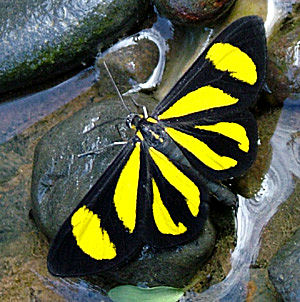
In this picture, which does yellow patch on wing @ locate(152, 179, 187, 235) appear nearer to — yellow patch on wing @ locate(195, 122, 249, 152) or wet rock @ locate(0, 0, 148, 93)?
yellow patch on wing @ locate(195, 122, 249, 152)

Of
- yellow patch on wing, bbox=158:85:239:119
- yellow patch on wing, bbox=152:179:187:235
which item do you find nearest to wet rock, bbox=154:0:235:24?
yellow patch on wing, bbox=158:85:239:119

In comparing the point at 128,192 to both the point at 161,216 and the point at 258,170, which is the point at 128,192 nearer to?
the point at 161,216

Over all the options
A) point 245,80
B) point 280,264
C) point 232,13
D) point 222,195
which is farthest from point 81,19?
point 280,264

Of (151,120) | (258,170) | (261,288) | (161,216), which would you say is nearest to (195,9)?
(151,120)

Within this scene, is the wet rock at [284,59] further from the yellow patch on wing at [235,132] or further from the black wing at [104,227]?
the black wing at [104,227]

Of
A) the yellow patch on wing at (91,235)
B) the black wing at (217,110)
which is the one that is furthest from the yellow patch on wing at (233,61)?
the yellow patch on wing at (91,235)

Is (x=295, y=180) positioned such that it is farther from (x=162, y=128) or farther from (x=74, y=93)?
(x=74, y=93)
